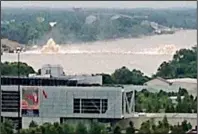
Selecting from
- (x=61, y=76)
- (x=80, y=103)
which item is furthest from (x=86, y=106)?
(x=61, y=76)

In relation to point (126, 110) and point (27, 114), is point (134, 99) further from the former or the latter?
point (27, 114)

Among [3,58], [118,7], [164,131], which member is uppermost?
[118,7]

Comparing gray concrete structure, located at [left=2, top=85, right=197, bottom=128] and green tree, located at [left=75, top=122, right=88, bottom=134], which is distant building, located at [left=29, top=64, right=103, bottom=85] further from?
green tree, located at [left=75, top=122, right=88, bottom=134]

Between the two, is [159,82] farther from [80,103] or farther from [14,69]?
[14,69]

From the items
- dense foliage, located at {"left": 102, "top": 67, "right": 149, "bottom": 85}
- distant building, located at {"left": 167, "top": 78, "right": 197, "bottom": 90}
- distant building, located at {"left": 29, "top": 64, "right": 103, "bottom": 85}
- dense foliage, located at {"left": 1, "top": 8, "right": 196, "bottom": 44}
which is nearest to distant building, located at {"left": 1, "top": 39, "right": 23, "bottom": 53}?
dense foliage, located at {"left": 1, "top": 8, "right": 196, "bottom": 44}

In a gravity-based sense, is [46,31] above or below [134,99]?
above

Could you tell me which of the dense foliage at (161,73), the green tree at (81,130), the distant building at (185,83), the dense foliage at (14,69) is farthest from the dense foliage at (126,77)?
the dense foliage at (14,69)

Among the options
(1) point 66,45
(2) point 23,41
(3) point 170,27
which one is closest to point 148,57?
(3) point 170,27
